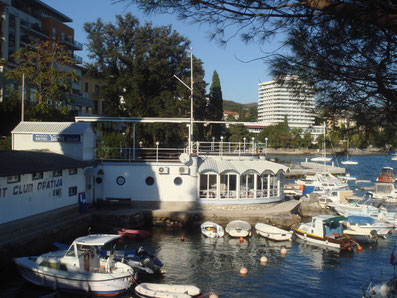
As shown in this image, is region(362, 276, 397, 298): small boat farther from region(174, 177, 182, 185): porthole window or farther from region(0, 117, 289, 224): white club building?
region(174, 177, 182, 185): porthole window

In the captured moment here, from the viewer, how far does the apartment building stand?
158 ft

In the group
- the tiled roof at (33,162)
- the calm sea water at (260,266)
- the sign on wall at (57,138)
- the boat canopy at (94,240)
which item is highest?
the sign on wall at (57,138)

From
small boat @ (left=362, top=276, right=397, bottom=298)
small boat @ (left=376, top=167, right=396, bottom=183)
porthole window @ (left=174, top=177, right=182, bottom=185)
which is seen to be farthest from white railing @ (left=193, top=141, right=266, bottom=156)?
small boat @ (left=376, top=167, right=396, bottom=183)

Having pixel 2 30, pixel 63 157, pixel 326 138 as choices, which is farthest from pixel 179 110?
pixel 326 138

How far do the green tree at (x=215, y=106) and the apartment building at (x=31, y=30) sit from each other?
17695mm

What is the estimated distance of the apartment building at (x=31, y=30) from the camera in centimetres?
4828

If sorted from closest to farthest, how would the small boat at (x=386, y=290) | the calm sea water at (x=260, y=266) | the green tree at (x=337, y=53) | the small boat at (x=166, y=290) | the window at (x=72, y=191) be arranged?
1. the green tree at (x=337, y=53)
2. the small boat at (x=386, y=290)
3. the small boat at (x=166, y=290)
4. the calm sea water at (x=260, y=266)
5. the window at (x=72, y=191)

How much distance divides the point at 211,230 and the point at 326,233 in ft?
22.2

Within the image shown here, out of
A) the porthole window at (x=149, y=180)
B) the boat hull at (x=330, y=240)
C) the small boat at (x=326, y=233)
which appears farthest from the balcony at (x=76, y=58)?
the boat hull at (x=330, y=240)

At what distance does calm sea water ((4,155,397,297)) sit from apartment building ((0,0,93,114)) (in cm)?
2826

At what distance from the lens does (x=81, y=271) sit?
50.7 feet

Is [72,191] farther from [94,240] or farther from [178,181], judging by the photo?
[94,240]

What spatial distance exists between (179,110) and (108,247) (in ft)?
82.9

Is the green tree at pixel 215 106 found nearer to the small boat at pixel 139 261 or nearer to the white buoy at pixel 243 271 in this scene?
the white buoy at pixel 243 271
